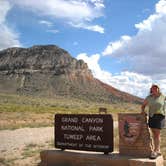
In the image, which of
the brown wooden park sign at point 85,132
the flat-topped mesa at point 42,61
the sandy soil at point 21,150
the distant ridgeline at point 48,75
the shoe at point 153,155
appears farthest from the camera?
the flat-topped mesa at point 42,61

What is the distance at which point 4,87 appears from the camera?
123 m

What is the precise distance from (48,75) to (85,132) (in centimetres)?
12196

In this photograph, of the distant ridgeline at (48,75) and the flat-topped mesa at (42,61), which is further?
the flat-topped mesa at (42,61)

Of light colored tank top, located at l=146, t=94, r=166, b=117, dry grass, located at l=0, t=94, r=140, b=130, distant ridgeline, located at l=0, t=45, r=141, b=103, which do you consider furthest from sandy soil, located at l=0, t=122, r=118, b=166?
distant ridgeline, located at l=0, t=45, r=141, b=103

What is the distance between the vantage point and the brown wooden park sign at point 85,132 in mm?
10398

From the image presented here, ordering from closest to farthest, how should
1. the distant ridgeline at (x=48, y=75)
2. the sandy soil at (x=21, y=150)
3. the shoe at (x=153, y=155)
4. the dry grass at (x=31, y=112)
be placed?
the shoe at (x=153, y=155), the sandy soil at (x=21, y=150), the dry grass at (x=31, y=112), the distant ridgeline at (x=48, y=75)

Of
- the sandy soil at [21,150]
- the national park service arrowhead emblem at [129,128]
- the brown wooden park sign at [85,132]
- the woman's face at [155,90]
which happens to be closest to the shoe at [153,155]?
the national park service arrowhead emblem at [129,128]

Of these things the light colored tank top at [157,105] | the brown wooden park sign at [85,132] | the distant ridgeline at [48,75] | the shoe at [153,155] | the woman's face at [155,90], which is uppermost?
the distant ridgeline at [48,75]

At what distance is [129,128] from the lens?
10.0m

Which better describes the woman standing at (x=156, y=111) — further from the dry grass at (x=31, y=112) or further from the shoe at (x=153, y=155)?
the dry grass at (x=31, y=112)

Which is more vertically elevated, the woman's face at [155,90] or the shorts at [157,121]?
the woman's face at [155,90]

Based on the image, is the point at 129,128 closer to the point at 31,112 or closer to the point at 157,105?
the point at 157,105

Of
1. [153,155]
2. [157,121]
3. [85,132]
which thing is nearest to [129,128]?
[157,121]

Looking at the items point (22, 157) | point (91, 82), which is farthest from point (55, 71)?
point (22, 157)
